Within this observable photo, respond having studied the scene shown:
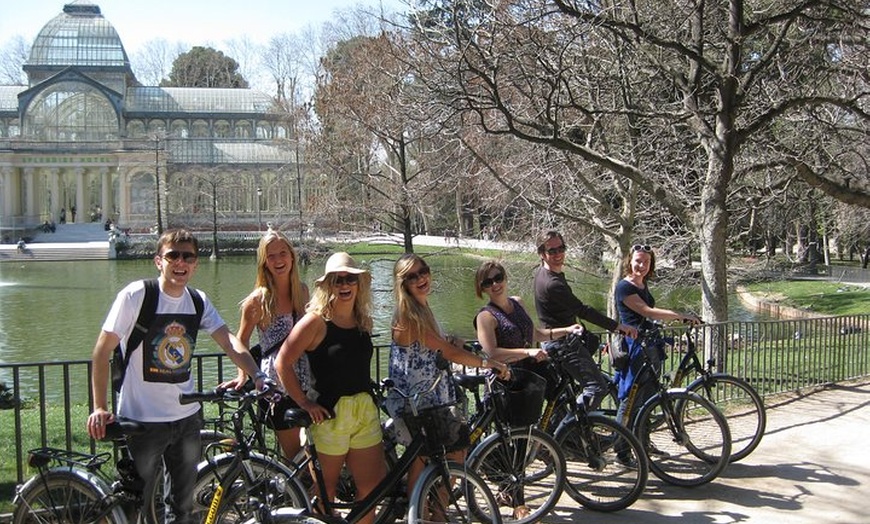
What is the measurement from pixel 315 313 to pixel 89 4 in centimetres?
8339

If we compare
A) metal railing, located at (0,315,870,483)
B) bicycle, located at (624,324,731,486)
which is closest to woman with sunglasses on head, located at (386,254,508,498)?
bicycle, located at (624,324,731,486)

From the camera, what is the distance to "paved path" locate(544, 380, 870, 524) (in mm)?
5801

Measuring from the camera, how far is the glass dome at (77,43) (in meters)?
74.6

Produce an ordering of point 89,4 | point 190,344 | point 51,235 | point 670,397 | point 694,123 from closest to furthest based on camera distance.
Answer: point 190,344 → point 670,397 → point 694,123 → point 51,235 → point 89,4

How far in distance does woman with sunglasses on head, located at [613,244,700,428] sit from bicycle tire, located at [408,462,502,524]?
2135 mm

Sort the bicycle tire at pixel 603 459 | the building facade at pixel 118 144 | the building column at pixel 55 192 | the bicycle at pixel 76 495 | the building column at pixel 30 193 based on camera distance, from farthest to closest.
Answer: the building column at pixel 30 193 → the building column at pixel 55 192 → the building facade at pixel 118 144 → the bicycle tire at pixel 603 459 → the bicycle at pixel 76 495

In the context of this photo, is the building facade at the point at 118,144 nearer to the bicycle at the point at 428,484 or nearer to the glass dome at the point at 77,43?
the glass dome at the point at 77,43

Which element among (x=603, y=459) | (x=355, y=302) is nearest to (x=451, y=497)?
(x=355, y=302)

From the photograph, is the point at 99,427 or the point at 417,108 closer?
the point at 99,427

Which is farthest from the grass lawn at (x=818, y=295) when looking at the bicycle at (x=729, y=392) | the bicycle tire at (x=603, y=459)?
the bicycle tire at (x=603, y=459)

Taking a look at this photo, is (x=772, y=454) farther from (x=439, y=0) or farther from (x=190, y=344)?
(x=439, y=0)

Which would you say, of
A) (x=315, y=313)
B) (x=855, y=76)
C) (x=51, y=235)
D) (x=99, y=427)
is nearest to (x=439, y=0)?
(x=855, y=76)

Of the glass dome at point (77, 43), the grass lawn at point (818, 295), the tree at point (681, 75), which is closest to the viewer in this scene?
the tree at point (681, 75)

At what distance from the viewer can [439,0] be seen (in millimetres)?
11727
